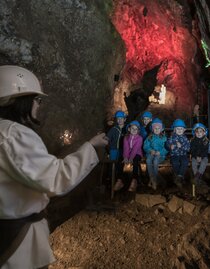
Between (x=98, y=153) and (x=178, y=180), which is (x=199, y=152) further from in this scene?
(x=98, y=153)

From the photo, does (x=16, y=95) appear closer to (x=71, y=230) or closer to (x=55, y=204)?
(x=71, y=230)

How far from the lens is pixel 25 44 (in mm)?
6047

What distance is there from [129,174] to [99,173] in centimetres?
76

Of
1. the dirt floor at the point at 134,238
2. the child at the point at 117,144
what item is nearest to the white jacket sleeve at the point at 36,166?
the dirt floor at the point at 134,238

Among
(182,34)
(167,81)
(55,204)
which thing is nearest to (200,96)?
(167,81)

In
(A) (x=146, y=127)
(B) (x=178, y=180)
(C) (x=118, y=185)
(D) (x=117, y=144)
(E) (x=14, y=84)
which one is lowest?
(C) (x=118, y=185)

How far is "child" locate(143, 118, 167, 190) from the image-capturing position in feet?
20.1

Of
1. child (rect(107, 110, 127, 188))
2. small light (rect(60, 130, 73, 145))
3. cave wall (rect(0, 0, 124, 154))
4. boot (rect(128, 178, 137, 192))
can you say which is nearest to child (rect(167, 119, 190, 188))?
boot (rect(128, 178, 137, 192))

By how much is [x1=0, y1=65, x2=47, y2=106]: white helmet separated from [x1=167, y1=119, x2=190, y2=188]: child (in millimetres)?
4594

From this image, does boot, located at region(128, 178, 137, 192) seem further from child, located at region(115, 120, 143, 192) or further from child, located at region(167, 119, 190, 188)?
child, located at region(167, 119, 190, 188)

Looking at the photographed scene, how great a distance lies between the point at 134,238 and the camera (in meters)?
4.48

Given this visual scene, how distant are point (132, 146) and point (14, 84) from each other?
15.1ft

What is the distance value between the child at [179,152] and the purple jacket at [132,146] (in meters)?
0.64

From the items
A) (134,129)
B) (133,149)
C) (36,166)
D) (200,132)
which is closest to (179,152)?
(200,132)
